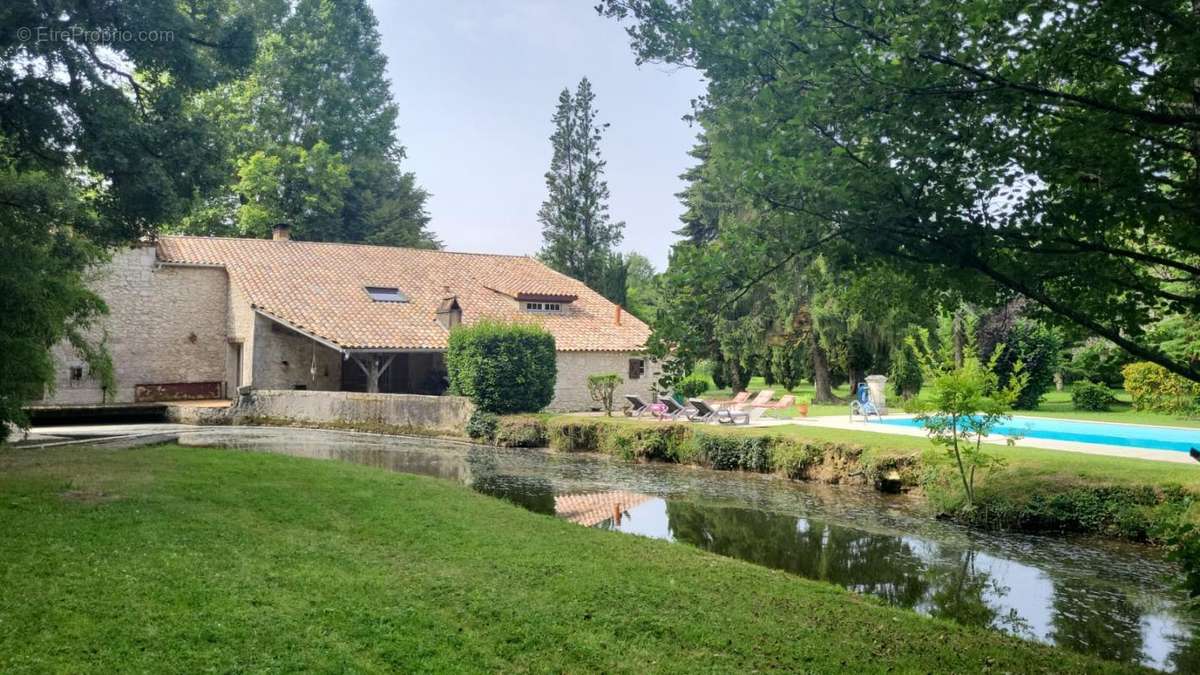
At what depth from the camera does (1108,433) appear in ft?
59.3

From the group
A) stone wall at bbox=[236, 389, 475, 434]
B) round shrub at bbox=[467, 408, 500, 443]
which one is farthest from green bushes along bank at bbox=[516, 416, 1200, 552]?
stone wall at bbox=[236, 389, 475, 434]

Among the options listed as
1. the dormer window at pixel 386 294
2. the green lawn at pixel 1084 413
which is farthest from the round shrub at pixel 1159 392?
the dormer window at pixel 386 294

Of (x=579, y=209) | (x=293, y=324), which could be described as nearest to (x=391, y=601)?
(x=293, y=324)

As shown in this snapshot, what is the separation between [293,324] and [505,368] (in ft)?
25.1

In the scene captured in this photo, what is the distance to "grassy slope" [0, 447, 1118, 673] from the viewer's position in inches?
206

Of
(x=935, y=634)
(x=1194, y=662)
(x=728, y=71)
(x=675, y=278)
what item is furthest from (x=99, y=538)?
(x=1194, y=662)

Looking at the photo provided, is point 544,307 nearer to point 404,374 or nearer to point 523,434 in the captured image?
point 404,374

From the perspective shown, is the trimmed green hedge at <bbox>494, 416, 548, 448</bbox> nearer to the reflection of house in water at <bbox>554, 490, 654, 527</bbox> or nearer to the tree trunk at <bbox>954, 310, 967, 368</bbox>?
the reflection of house in water at <bbox>554, 490, 654, 527</bbox>

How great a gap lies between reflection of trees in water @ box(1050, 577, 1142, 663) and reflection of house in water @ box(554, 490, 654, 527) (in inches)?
231

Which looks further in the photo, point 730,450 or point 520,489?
point 730,450

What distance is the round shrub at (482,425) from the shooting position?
74.5ft

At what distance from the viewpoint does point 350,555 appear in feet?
24.9

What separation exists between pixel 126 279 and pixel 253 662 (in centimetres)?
2761

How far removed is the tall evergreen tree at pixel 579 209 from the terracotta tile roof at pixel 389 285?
26.4 feet
